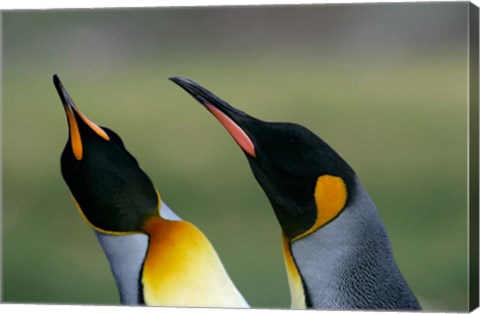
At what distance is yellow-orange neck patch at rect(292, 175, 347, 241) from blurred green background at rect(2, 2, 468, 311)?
5.4 inches

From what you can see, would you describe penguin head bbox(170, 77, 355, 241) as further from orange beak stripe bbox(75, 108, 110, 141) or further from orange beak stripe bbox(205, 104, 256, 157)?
orange beak stripe bbox(75, 108, 110, 141)

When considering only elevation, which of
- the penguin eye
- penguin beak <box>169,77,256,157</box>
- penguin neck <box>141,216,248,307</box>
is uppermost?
penguin beak <box>169,77,256,157</box>

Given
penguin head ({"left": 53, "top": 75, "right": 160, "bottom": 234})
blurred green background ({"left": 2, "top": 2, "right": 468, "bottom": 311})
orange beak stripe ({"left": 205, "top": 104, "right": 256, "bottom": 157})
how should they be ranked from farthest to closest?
penguin head ({"left": 53, "top": 75, "right": 160, "bottom": 234}) → orange beak stripe ({"left": 205, "top": 104, "right": 256, "bottom": 157}) → blurred green background ({"left": 2, "top": 2, "right": 468, "bottom": 311})

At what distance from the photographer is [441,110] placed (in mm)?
4762

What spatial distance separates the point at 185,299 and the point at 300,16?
4.15 feet

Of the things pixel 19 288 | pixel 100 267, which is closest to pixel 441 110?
pixel 100 267

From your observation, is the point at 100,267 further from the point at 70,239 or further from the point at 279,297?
the point at 279,297

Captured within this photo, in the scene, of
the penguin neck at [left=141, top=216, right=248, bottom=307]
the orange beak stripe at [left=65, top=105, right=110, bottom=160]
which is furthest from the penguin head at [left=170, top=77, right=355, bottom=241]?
the orange beak stripe at [left=65, top=105, right=110, bottom=160]

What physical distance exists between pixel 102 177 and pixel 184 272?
1.78 feet

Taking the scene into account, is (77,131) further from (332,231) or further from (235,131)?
(332,231)

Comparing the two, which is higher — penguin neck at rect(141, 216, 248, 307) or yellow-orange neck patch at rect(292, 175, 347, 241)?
yellow-orange neck patch at rect(292, 175, 347, 241)

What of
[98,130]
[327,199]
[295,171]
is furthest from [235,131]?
[98,130]

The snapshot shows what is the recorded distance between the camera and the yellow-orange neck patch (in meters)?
4.84

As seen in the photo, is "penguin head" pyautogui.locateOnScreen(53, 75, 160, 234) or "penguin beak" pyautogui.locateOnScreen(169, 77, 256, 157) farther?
"penguin head" pyautogui.locateOnScreen(53, 75, 160, 234)
